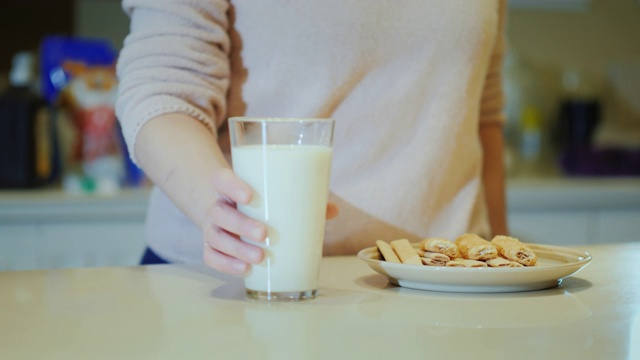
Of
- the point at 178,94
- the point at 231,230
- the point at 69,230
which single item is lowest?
the point at 69,230

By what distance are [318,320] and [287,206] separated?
0.36 ft

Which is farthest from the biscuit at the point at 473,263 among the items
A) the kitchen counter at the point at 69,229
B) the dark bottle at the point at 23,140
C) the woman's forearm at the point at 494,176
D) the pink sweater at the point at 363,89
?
the dark bottle at the point at 23,140

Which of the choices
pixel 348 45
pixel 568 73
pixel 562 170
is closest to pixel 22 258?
pixel 348 45

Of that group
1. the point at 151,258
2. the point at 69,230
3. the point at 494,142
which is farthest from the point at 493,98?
the point at 69,230

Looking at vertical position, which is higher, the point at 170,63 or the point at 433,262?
the point at 170,63

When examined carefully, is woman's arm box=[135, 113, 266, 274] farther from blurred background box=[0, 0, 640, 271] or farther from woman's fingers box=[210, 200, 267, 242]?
blurred background box=[0, 0, 640, 271]

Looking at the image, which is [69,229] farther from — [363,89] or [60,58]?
[363,89]

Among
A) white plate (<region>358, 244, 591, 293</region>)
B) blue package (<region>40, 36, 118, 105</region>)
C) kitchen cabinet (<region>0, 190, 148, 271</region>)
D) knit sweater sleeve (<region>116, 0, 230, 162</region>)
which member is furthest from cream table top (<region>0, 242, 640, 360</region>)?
blue package (<region>40, 36, 118, 105</region>)

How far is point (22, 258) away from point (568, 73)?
6.19 ft

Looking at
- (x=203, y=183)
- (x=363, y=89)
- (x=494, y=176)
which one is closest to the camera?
(x=203, y=183)

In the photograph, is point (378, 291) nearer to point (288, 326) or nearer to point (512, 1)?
point (288, 326)

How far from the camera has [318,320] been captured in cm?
62

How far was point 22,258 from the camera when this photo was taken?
199 centimetres

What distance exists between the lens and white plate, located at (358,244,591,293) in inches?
27.1
